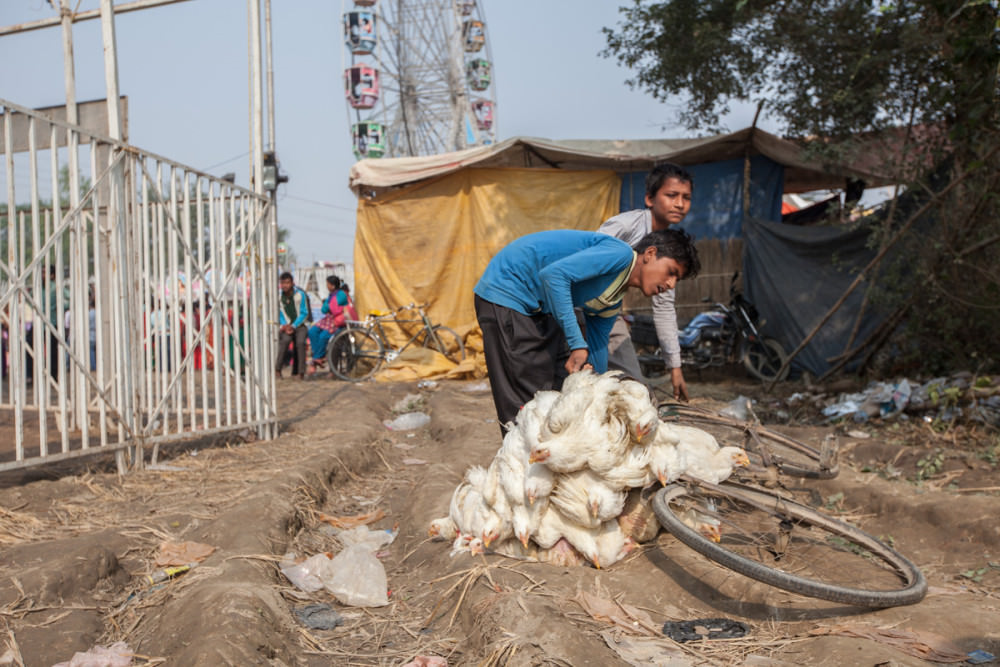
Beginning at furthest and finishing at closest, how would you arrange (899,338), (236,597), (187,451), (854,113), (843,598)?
(854,113)
(899,338)
(187,451)
(236,597)
(843,598)

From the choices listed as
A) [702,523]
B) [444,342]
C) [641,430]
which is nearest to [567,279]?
[641,430]

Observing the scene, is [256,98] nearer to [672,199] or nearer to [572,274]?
[672,199]

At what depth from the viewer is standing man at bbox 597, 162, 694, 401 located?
398cm

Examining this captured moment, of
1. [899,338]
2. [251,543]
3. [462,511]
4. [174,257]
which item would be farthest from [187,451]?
[899,338]

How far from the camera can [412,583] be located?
3.31 metres

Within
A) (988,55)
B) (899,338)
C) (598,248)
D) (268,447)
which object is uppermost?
(988,55)

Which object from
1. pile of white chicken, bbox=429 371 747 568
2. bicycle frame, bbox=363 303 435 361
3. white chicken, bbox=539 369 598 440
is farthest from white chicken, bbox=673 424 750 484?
bicycle frame, bbox=363 303 435 361

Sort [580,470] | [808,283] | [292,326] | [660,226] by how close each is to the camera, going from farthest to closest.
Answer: [292,326] < [808,283] < [660,226] < [580,470]

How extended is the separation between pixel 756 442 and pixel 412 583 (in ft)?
5.75

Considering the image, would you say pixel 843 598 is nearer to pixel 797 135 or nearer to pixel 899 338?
pixel 899 338

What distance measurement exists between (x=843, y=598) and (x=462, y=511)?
155 cm

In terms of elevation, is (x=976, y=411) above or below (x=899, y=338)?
below

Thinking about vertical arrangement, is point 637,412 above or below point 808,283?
below

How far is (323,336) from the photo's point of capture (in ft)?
41.1
